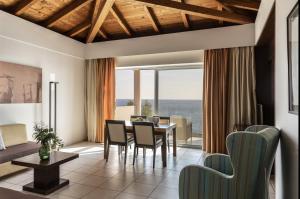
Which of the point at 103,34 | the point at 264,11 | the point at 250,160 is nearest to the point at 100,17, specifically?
the point at 103,34

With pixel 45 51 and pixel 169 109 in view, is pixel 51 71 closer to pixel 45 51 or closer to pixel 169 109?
pixel 45 51

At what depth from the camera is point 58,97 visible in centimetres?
555

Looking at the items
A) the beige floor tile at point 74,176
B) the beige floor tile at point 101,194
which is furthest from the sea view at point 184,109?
the beige floor tile at point 101,194

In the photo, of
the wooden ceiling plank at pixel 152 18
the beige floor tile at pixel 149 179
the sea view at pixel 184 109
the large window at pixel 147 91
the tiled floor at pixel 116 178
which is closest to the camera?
the tiled floor at pixel 116 178

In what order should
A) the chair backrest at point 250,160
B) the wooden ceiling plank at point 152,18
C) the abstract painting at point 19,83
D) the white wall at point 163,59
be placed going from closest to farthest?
the chair backrest at point 250,160, the abstract painting at point 19,83, the wooden ceiling plank at point 152,18, the white wall at point 163,59

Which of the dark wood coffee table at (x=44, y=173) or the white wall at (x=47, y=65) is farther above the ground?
the white wall at (x=47, y=65)

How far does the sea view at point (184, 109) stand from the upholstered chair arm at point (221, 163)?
2901 millimetres

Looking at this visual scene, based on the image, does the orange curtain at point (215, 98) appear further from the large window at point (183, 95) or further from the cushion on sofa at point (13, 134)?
the cushion on sofa at point (13, 134)

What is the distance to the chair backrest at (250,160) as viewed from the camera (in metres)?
1.67

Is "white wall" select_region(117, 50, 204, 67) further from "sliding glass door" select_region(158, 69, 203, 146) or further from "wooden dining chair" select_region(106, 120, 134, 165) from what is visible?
"wooden dining chair" select_region(106, 120, 134, 165)

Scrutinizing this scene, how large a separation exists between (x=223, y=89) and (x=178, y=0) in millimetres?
2163

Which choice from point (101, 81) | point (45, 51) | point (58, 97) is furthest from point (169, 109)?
point (45, 51)

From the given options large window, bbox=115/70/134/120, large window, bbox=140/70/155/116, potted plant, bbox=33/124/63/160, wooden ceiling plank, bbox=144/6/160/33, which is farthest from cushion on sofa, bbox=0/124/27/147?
wooden ceiling plank, bbox=144/6/160/33

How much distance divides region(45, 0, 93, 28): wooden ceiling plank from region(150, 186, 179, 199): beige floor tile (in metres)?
4.02
